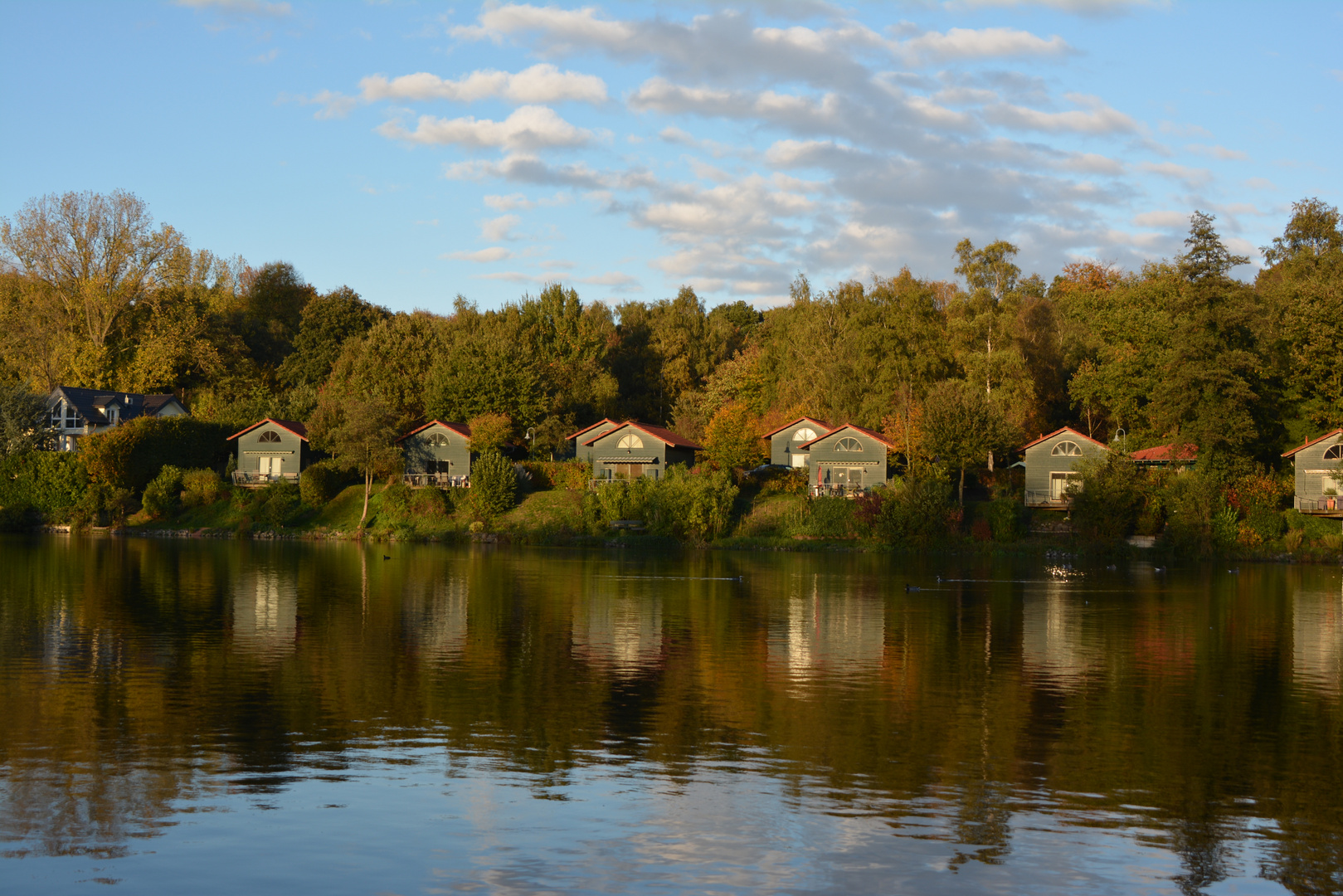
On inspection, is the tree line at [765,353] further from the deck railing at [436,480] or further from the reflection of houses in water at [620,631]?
the reflection of houses in water at [620,631]

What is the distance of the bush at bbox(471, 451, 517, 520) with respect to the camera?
75.6 m

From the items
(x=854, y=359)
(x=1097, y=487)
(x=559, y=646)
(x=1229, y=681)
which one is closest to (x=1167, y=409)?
(x=1097, y=487)

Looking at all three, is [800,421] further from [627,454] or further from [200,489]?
[200,489]

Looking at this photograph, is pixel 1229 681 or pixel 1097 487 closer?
pixel 1229 681

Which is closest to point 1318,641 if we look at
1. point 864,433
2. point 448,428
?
point 864,433

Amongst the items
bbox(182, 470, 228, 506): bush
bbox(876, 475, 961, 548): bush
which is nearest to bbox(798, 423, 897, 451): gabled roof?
bbox(876, 475, 961, 548): bush

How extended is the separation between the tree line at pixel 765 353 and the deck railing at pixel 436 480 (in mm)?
4329

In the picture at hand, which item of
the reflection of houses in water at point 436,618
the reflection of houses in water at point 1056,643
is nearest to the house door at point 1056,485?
the reflection of houses in water at point 1056,643

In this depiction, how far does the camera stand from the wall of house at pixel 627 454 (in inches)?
3292

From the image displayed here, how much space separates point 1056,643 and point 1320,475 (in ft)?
166

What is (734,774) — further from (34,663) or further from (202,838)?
(34,663)

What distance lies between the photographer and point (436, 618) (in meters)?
31.6

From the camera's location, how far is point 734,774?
1478cm

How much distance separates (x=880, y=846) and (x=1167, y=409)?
64.5 m
